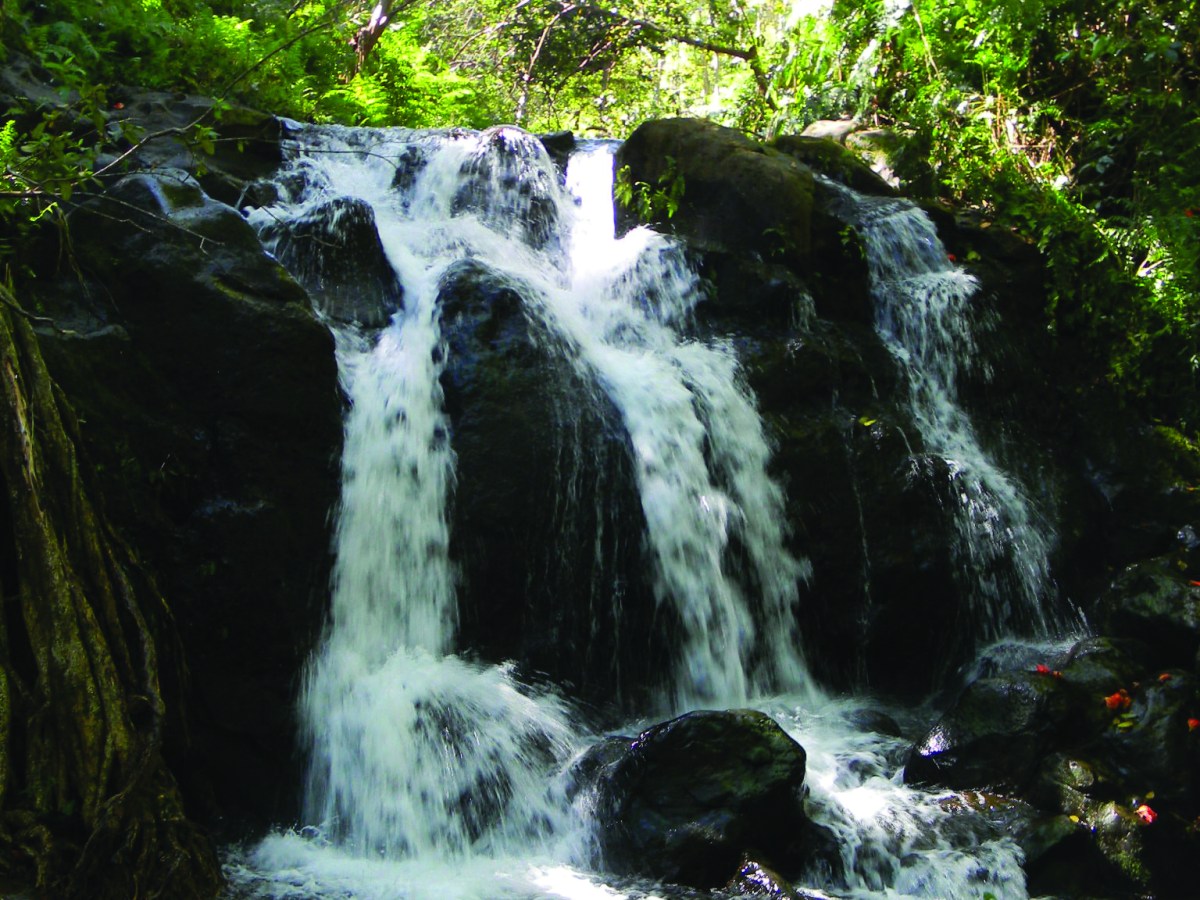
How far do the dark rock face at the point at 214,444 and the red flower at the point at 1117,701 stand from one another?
4389 mm

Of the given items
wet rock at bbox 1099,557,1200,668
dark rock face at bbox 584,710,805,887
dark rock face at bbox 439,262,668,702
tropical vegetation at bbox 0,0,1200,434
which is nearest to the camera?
dark rock face at bbox 584,710,805,887

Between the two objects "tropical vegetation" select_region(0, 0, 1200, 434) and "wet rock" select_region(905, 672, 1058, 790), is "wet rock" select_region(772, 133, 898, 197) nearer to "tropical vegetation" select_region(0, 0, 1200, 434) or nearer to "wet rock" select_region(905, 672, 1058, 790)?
"tropical vegetation" select_region(0, 0, 1200, 434)

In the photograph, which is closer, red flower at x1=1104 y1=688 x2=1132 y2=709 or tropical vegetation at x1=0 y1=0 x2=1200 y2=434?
red flower at x1=1104 y1=688 x2=1132 y2=709

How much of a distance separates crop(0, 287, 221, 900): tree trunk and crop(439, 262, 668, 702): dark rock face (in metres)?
2.11

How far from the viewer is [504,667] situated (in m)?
5.80

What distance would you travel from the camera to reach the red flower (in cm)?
533

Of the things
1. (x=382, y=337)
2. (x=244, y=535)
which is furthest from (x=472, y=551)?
(x=382, y=337)

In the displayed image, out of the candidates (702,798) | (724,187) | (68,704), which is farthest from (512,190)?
(68,704)

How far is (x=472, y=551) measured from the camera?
5984 millimetres

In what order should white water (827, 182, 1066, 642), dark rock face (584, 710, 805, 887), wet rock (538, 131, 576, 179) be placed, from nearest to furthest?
dark rock face (584, 710, 805, 887) < white water (827, 182, 1066, 642) < wet rock (538, 131, 576, 179)

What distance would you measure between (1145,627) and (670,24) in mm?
12375

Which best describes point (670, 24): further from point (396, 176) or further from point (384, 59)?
point (396, 176)

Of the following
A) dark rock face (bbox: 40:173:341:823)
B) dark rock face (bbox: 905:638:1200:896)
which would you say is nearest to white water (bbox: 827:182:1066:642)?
dark rock face (bbox: 905:638:1200:896)

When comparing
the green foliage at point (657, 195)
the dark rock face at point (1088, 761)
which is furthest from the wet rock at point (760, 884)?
the green foliage at point (657, 195)
